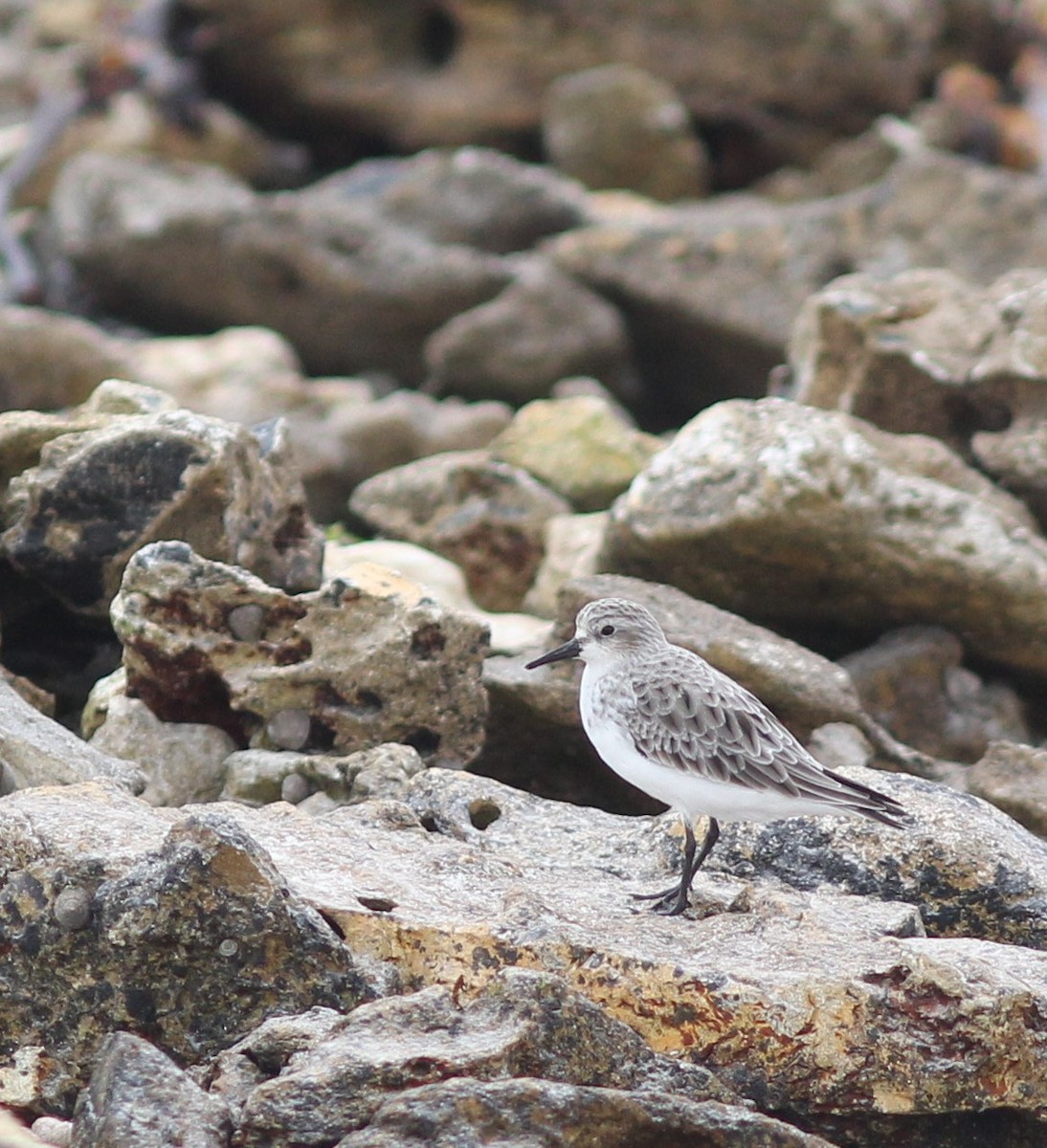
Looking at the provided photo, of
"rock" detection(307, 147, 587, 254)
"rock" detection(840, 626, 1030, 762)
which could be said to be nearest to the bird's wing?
"rock" detection(840, 626, 1030, 762)

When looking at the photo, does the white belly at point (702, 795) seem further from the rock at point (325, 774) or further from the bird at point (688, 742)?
the rock at point (325, 774)

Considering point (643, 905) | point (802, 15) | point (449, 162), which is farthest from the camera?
point (802, 15)

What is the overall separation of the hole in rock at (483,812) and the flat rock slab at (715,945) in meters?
0.24

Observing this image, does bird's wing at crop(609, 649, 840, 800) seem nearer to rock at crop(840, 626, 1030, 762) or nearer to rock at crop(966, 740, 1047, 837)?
rock at crop(966, 740, 1047, 837)

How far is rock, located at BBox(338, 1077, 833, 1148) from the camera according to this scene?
15.0 ft

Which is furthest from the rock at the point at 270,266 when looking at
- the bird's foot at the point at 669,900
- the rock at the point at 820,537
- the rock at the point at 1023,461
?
the bird's foot at the point at 669,900

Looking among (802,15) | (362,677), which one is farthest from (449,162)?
(362,677)

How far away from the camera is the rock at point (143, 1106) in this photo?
4.57m

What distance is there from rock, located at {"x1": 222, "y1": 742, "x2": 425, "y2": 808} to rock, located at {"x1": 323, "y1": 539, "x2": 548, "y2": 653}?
2014 millimetres

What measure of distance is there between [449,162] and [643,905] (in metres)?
13.7

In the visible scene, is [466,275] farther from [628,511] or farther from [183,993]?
[183,993]

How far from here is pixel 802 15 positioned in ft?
70.7

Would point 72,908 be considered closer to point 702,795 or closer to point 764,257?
point 702,795

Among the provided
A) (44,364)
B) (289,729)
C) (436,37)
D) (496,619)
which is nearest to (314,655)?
(289,729)
